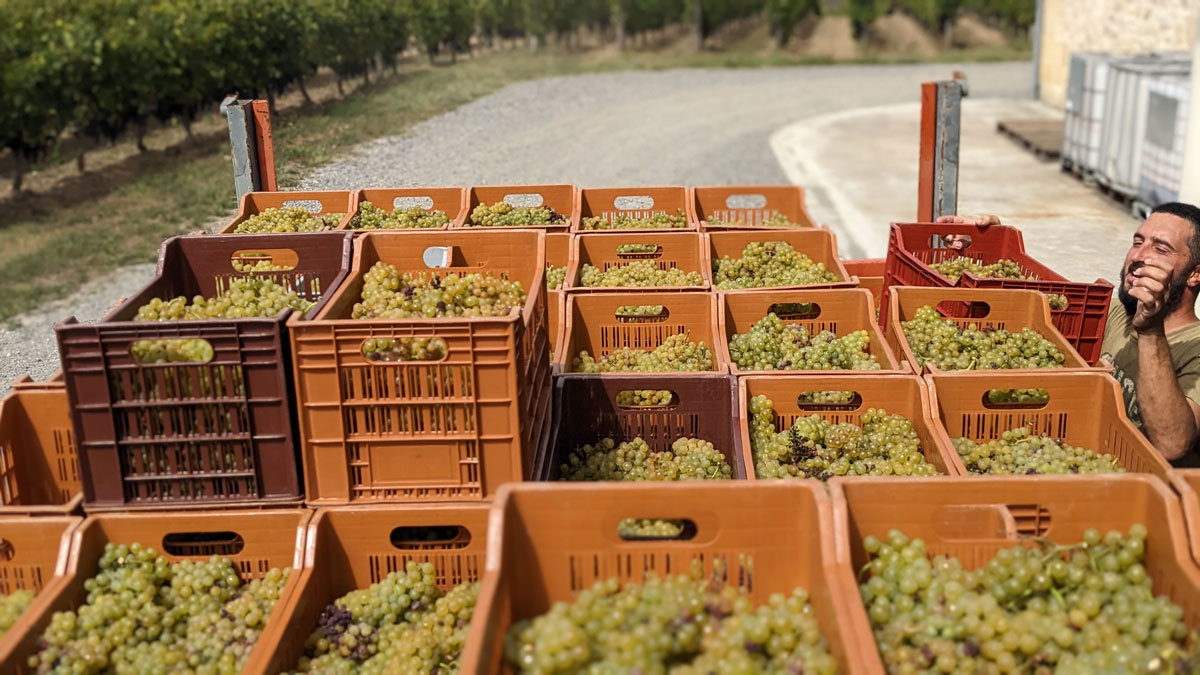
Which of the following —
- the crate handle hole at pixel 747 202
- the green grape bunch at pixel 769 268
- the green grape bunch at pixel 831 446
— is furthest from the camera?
the crate handle hole at pixel 747 202

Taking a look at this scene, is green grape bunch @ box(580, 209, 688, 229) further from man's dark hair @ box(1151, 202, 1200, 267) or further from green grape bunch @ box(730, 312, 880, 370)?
man's dark hair @ box(1151, 202, 1200, 267)

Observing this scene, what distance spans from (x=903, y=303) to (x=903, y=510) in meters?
2.22

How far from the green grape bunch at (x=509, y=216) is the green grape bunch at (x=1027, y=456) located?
2.95m

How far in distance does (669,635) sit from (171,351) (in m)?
1.54

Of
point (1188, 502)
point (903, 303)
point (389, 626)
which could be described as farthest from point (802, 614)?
point (903, 303)

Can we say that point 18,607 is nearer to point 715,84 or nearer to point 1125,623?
point 1125,623

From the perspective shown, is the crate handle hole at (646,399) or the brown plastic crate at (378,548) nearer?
the brown plastic crate at (378,548)

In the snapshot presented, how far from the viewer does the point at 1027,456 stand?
137 inches

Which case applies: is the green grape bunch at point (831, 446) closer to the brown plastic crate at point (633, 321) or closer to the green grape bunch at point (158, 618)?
A: the brown plastic crate at point (633, 321)

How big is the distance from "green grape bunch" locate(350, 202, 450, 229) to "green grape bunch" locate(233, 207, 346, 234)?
133 millimetres

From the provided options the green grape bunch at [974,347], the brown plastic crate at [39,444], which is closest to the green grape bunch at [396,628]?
the brown plastic crate at [39,444]

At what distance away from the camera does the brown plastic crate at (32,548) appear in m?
2.72

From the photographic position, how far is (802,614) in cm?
224

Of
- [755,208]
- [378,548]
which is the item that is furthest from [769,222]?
[378,548]
